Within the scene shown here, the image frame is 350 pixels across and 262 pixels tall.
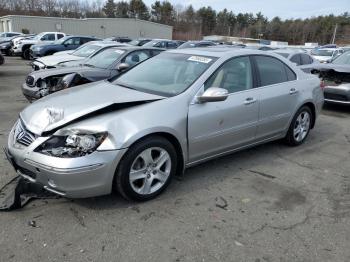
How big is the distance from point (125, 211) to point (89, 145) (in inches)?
31.0

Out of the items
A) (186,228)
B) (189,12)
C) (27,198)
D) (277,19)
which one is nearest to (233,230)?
(186,228)

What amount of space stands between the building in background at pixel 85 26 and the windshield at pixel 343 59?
3963 cm

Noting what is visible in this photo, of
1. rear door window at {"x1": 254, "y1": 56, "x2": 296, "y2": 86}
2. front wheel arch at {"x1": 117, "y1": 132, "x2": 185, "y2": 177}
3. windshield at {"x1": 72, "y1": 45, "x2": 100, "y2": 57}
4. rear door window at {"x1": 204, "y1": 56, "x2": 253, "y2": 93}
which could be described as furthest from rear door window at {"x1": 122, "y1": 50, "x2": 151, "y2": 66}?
front wheel arch at {"x1": 117, "y1": 132, "x2": 185, "y2": 177}

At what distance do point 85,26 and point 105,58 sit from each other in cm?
4077

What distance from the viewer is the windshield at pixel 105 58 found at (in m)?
8.46

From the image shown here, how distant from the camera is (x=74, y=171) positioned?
10.4 ft

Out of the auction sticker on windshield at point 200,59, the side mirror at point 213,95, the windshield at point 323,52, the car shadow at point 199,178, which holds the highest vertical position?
the auction sticker on windshield at point 200,59

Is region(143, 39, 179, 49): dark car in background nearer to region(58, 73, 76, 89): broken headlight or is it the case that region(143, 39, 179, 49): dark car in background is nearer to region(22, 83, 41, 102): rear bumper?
region(22, 83, 41, 102): rear bumper

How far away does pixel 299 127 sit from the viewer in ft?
19.2

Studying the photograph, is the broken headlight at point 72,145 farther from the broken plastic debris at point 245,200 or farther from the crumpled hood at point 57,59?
the crumpled hood at point 57,59

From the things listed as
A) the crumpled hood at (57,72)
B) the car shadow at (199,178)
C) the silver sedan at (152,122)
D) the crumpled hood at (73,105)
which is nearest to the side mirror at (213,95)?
the silver sedan at (152,122)

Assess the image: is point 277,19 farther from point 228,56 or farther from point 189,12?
point 228,56

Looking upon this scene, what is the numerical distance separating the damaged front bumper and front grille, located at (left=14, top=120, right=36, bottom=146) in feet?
0.27

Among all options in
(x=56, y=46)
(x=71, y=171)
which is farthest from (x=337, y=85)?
(x=56, y=46)
